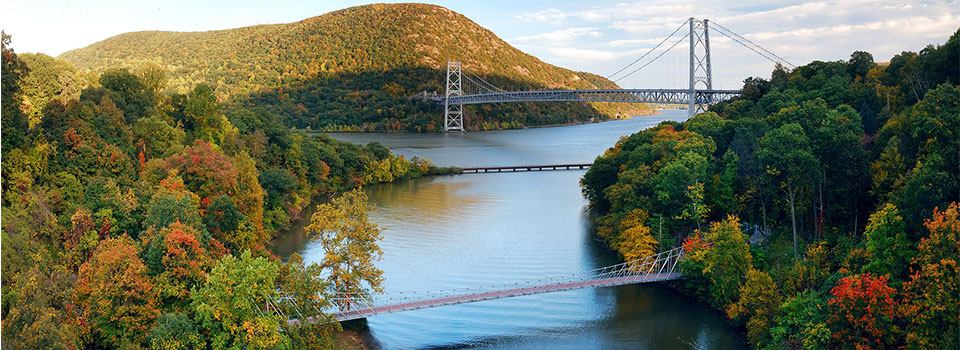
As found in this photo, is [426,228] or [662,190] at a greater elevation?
[662,190]

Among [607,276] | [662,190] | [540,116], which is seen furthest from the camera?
[540,116]

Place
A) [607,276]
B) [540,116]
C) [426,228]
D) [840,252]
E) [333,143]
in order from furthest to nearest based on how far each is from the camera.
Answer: [540,116], [333,143], [426,228], [607,276], [840,252]

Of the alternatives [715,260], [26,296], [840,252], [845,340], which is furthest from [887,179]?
[26,296]

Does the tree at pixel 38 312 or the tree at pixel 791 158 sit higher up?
the tree at pixel 791 158

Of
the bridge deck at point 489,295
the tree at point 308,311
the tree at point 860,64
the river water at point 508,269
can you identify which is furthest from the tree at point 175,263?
the tree at point 860,64

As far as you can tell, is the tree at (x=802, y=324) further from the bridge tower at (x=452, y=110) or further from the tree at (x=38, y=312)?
the bridge tower at (x=452, y=110)

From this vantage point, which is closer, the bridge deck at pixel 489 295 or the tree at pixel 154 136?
the bridge deck at pixel 489 295

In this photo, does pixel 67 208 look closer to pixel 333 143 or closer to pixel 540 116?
pixel 333 143
